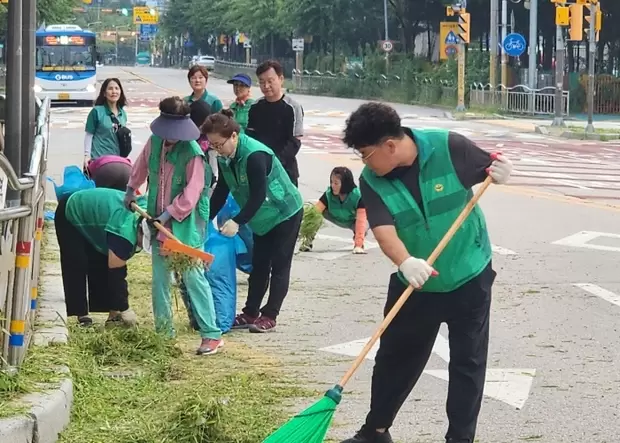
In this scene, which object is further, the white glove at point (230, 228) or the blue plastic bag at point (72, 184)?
the blue plastic bag at point (72, 184)

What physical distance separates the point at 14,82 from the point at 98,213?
3.83ft

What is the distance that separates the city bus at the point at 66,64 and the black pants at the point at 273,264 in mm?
37742

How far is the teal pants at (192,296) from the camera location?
7.82m

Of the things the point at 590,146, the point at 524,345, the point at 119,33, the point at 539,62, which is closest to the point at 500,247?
the point at 524,345

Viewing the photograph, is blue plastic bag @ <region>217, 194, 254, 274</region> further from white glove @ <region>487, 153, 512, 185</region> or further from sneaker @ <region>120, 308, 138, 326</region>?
white glove @ <region>487, 153, 512, 185</region>

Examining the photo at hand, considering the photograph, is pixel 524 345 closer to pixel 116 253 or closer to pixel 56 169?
pixel 116 253

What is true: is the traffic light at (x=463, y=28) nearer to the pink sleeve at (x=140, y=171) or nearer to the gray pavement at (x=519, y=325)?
the gray pavement at (x=519, y=325)

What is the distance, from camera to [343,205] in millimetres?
12648

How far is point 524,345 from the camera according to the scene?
841 cm

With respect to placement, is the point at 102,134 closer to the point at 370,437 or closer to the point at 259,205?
the point at 259,205

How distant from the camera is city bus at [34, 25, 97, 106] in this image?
4594 centimetres

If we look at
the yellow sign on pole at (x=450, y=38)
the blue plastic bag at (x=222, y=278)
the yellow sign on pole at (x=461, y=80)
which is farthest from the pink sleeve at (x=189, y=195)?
the yellow sign on pole at (x=450, y=38)

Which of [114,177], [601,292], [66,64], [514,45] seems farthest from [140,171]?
[66,64]

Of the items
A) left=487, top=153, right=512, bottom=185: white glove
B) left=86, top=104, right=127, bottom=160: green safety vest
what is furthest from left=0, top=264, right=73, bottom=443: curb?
left=86, top=104, right=127, bottom=160: green safety vest
